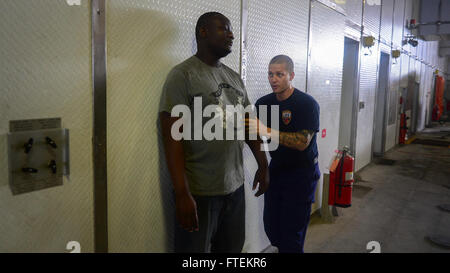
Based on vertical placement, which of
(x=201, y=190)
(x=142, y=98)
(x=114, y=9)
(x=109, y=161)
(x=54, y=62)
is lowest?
(x=201, y=190)

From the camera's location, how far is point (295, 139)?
284cm

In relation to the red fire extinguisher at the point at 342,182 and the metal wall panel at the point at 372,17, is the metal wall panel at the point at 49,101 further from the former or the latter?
the metal wall panel at the point at 372,17

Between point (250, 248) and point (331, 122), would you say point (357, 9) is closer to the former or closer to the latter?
point (331, 122)

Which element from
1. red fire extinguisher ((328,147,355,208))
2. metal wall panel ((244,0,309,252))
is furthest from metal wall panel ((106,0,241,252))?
red fire extinguisher ((328,147,355,208))

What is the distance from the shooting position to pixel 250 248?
333cm

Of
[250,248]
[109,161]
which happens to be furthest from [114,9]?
[250,248]

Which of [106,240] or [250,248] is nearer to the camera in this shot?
[106,240]

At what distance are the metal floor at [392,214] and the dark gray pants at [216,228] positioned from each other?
67.8 inches

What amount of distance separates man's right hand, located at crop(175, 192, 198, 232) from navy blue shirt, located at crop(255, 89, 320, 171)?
1.30 metres

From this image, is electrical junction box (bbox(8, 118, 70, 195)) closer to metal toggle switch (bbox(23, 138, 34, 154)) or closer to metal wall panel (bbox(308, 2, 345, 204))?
metal toggle switch (bbox(23, 138, 34, 154))

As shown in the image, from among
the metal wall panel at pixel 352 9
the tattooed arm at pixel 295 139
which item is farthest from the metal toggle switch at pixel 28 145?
the metal wall panel at pixel 352 9

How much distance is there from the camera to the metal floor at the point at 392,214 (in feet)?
12.9

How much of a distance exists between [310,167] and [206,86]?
1.45 m

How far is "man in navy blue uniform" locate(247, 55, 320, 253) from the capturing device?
2.90 m
